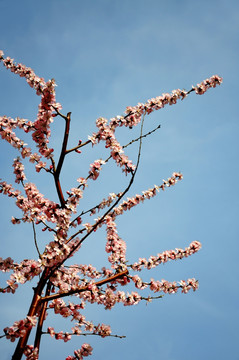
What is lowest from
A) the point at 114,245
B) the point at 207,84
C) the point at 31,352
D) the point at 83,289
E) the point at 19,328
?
the point at 31,352

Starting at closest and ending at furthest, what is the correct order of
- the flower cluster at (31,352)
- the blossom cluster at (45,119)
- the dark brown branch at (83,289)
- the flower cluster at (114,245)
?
the dark brown branch at (83,289) < the flower cluster at (31,352) < the blossom cluster at (45,119) < the flower cluster at (114,245)

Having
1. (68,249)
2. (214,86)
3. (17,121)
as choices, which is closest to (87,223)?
(68,249)

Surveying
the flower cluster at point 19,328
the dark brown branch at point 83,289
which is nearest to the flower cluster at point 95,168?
the dark brown branch at point 83,289

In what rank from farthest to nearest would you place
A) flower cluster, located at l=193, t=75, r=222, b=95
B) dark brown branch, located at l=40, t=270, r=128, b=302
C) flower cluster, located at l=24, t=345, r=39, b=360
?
1. flower cluster, located at l=193, t=75, r=222, b=95
2. flower cluster, located at l=24, t=345, r=39, b=360
3. dark brown branch, located at l=40, t=270, r=128, b=302

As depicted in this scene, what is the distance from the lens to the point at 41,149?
650cm

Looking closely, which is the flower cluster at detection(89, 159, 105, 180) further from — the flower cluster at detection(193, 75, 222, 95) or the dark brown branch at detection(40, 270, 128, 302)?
the flower cluster at detection(193, 75, 222, 95)

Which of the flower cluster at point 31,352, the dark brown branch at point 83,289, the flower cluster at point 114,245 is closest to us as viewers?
the dark brown branch at point 83,289

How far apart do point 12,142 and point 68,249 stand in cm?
277

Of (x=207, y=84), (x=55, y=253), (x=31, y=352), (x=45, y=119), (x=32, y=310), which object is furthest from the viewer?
(x=207, y=84)

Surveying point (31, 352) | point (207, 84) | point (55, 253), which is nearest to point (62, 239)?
point (55, 253)

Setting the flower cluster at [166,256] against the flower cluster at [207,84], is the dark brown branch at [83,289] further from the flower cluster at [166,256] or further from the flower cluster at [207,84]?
the flower cluster at [207,84]

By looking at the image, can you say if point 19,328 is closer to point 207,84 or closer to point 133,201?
point 133,201

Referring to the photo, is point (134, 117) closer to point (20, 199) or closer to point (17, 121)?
point (17, 121)

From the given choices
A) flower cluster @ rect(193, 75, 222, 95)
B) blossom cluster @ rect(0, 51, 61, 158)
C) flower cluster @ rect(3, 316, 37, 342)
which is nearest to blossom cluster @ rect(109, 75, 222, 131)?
flower cluster @ rect(193, 75, 222, 95)
